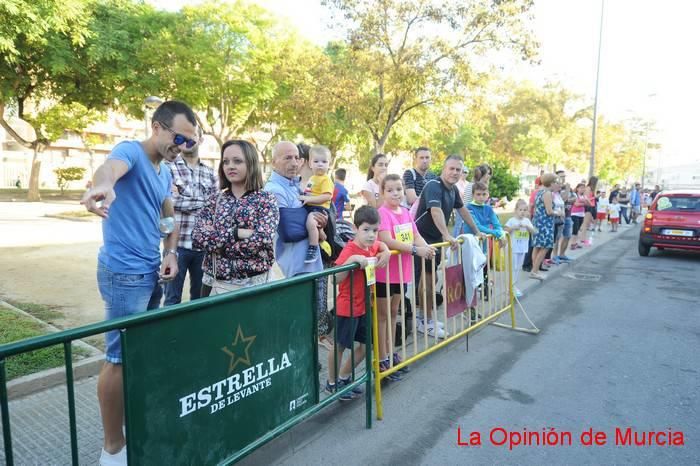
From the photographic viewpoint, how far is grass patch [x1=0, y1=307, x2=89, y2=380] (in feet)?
12.1

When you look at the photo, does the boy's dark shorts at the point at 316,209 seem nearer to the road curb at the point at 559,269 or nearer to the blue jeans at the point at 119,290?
the blue jeans at the point at 119,290

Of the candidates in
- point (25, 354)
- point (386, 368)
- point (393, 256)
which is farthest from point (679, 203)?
point (25, 354)

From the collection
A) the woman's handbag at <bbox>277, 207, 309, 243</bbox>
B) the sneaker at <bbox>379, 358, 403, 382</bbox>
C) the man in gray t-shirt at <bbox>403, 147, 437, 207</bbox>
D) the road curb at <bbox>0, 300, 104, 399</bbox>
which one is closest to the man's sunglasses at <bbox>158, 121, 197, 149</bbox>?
the woman's handbag at <bbox>277, 207, 309, 243</bbox>

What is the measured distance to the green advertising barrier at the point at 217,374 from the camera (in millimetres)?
1915

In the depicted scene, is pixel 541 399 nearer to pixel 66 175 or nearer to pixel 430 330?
pixel 430 330

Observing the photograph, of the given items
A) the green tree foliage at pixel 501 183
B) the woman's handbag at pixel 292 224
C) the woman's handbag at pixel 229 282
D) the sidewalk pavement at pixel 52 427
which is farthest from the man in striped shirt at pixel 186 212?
the green tree foliage at pixel 501 183

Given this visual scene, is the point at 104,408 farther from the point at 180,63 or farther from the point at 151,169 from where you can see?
the point at 180,63

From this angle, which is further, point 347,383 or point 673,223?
point 673,223

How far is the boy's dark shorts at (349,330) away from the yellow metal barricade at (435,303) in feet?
0.46

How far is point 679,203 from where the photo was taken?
38.4ft

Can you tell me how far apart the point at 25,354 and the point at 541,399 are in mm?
4336

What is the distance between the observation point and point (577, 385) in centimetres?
416

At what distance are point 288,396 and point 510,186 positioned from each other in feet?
58.3

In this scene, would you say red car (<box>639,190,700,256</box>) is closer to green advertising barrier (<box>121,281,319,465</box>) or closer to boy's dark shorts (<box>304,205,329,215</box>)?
boy's dark shorts (<box>304,205,329,215</box>)
